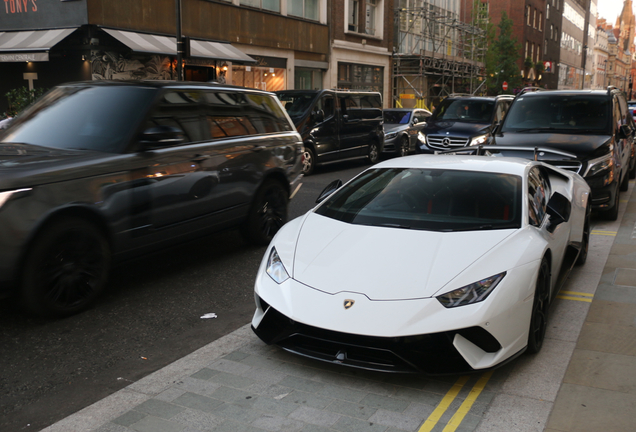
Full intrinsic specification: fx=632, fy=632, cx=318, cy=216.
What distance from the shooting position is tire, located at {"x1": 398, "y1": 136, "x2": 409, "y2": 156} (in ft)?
65.3

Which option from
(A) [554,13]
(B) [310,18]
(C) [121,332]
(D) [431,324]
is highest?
(A) [554,13]

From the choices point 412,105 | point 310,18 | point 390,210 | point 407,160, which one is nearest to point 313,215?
point 390,210

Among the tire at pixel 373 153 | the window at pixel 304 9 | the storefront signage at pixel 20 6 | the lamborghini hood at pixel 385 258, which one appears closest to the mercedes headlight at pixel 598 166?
the lamborghini hood at pixel 385 258

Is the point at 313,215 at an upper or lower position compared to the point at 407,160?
lower

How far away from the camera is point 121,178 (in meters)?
5.41

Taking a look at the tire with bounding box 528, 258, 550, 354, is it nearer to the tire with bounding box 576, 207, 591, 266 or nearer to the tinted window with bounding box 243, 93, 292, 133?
the tire with bounding box 576, 207, 591, 266

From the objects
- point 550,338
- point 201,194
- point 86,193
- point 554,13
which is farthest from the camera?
point 554,13

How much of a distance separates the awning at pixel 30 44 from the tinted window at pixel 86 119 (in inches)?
471

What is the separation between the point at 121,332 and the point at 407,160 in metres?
2.82

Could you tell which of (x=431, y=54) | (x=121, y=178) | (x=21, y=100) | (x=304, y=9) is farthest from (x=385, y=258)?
(x=431, y=54)

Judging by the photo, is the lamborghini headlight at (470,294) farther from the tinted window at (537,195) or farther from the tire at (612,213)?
the tire at (612,213)

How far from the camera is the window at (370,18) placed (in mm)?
33753

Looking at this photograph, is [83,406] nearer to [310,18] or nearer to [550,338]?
[550,338]

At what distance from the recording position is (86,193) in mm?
5078
